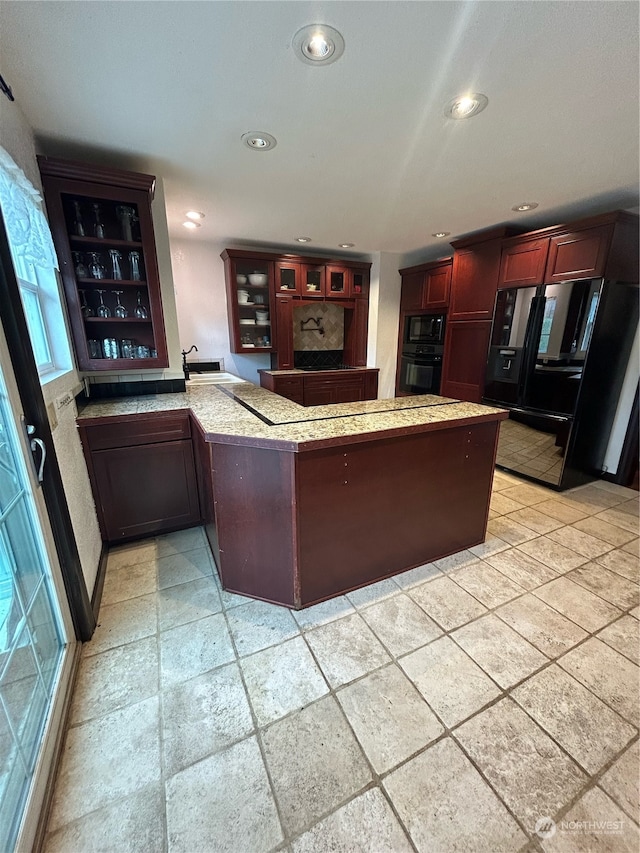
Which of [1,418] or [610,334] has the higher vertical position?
[610,334]

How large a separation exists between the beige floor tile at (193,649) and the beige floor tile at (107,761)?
14 cm

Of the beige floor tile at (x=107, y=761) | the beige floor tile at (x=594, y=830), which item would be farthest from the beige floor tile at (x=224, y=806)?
the beige floor tile at (x=594, y=830)

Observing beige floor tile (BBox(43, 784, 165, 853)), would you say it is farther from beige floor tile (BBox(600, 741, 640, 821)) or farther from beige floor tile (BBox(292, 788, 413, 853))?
beige floor tile (BBox(600, 741, 640, 821))

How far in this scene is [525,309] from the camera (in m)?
3.05

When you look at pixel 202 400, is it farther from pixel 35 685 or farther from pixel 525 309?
pixel 525 309

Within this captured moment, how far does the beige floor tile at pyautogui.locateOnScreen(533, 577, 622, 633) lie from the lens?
5.56 ft

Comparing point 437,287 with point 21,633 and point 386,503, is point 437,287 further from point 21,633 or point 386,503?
point 21,633

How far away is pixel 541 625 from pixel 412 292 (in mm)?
3940

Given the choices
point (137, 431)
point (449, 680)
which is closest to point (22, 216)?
point (137, 431)

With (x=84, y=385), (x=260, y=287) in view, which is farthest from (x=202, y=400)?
(x=260, y=287)

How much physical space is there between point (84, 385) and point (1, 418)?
4.43 feet

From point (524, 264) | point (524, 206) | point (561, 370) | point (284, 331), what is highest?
point (524, 206)

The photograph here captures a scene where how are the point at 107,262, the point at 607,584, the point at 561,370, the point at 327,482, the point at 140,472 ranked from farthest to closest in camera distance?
the point at 561,370, the point at 107,262, the point at 140,472, the point at 607,584, the point at 327,482

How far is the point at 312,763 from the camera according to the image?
112cm
